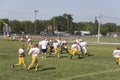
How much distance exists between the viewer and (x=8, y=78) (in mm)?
21703

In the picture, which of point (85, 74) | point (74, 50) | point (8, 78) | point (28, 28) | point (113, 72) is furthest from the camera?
point (28, 28)

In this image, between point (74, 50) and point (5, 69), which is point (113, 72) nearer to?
point (5, 69)

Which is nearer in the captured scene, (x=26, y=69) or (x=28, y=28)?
(x=26, y=69)

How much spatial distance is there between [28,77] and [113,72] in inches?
270

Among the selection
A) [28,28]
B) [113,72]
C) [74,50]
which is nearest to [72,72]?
[113,72]

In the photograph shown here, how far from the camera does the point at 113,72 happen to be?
26.1 m

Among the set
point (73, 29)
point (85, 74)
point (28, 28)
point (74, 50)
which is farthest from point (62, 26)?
point (85, 74)

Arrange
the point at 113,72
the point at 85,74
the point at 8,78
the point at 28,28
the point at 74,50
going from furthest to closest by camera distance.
Answer: the point at 28,28
the point at 74,50
the point at 113,72
the point at 85,74
the point at 8,78

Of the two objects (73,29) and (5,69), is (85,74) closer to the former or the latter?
(5,69)

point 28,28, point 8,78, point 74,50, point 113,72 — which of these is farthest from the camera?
point 28,28

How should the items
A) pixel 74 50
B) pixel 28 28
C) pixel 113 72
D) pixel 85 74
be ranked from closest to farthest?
pixel 85 74 → pixel 113 72 → pixel 74 50 → pixel 28 28

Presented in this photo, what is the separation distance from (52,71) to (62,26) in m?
168

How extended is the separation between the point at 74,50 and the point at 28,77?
14781mm

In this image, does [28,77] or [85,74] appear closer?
[28,77]
